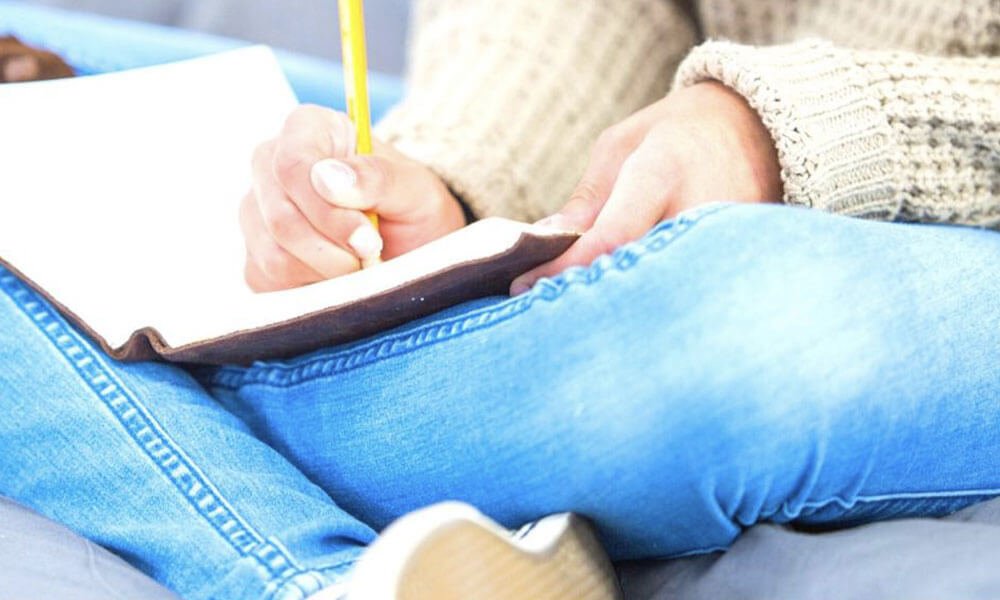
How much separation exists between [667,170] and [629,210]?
4cm

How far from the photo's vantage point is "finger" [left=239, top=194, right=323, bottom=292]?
0.57m

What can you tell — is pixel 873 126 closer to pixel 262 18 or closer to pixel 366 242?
pixel 366 242

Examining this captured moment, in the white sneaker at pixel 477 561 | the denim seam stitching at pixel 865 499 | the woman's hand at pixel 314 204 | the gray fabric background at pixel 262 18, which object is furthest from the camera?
the gray fabric background at pixel 262 18

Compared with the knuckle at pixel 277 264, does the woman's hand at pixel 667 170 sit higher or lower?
higher

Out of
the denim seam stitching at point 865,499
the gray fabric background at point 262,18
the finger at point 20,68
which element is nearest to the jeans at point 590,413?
the denim seam stitching at point 865,499

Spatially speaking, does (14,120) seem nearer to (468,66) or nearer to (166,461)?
(166,461)

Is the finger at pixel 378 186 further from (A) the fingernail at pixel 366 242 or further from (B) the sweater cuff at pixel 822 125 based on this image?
(B) the sweater cuff at pixel 822 125

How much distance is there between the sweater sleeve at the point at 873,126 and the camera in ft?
1.85

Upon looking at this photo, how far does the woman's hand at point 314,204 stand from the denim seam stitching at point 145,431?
11 centimetres

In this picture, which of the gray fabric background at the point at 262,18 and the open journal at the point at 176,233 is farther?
the gray fabric background at the point at 262,18

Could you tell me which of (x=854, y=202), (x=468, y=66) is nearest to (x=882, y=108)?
(x=854, y=202)

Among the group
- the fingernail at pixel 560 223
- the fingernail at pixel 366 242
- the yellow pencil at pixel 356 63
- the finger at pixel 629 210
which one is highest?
the yellow pencil at pixel 356 63

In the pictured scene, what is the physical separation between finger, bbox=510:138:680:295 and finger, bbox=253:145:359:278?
0.33 feet

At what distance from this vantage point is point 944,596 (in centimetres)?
38
